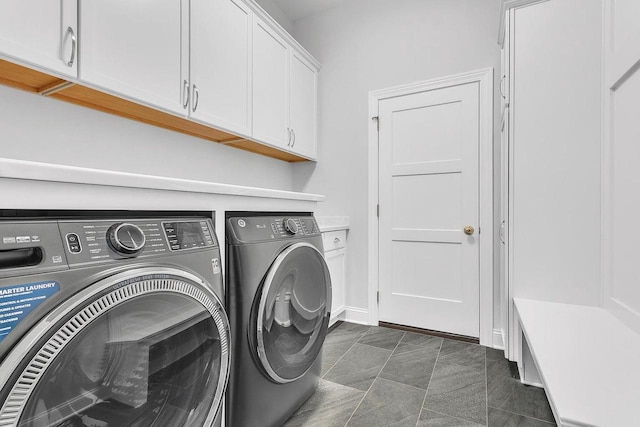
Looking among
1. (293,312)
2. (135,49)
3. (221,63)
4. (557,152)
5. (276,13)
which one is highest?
(276,13)

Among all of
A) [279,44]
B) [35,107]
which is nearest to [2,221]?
[35,107]

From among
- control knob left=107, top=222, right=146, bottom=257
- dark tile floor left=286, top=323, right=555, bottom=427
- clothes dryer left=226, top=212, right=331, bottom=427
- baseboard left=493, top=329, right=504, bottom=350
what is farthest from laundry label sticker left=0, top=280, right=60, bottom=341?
baseboard left=493, top=329, right=504, bottom=350

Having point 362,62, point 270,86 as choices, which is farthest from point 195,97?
point 362,62

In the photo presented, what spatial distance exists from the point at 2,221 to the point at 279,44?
2.40 m

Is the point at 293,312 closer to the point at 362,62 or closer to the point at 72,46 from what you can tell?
the point at 72,46

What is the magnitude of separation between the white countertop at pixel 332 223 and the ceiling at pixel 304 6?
78.2 inches

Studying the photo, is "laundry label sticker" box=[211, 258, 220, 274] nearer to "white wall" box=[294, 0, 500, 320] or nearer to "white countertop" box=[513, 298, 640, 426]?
"white countertop" box=[513, 298, 640, 426]

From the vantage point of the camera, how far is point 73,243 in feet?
2.03

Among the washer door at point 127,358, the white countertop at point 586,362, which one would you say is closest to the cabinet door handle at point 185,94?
the washer door at point 127,358

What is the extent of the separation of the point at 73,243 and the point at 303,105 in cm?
243

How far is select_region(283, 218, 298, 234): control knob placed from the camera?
51.3 inches

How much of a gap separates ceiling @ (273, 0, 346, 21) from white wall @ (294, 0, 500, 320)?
0.05 m

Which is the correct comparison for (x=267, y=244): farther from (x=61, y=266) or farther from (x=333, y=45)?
(x=333, y=45)

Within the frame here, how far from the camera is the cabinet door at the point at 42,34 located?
1104mm
